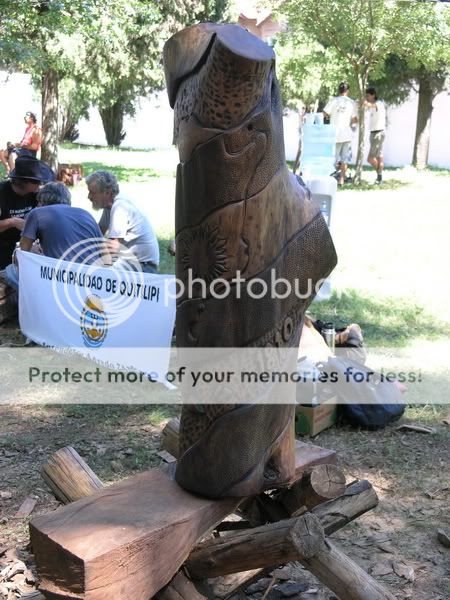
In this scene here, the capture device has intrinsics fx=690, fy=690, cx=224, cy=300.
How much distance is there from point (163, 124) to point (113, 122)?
2262mm

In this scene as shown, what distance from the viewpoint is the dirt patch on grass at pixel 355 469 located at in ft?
10.5

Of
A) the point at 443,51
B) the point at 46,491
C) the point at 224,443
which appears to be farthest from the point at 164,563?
the point at 443,51

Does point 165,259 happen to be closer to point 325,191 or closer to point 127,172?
point 325,191

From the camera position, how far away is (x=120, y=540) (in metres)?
2.00

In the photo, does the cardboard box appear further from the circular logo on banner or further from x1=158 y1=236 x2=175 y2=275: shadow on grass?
x1=158 y1=236 x2=175 y2=275: shadow on grass

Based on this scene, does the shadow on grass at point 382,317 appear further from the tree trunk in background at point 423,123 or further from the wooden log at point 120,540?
the tree trunk in background at point 423,123

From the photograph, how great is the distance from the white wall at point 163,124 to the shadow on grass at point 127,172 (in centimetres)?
279

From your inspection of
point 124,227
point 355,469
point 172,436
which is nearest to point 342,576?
point 172,436

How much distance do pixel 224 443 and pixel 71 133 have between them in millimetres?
32448

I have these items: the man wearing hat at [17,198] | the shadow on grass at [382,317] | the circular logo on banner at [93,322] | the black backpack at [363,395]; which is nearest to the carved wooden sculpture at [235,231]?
the black backpack at [363,395]

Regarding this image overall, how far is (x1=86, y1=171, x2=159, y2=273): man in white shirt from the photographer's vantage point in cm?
612

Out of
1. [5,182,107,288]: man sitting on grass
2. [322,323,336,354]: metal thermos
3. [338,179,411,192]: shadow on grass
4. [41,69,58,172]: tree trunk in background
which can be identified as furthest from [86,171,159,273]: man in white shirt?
[338,179,411,192]: shadow on grass

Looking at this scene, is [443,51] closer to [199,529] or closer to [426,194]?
[426,194]

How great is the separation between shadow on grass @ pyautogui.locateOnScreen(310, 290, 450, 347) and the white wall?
15026mm
